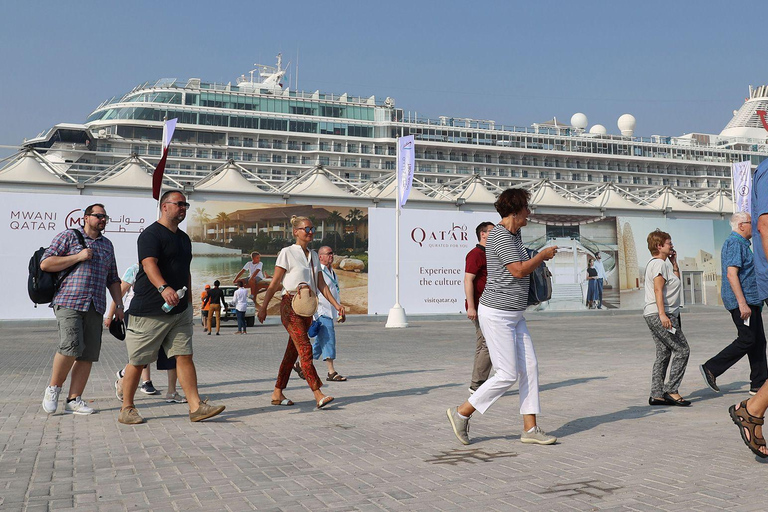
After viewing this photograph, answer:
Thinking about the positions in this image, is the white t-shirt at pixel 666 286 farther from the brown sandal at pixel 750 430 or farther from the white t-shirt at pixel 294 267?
the white t-shirt at pixel 294 267

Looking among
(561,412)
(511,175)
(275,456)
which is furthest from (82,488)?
(511,175)

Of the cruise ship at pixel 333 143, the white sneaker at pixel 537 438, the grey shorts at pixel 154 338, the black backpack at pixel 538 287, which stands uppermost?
the cruise ship at pixel 333 143

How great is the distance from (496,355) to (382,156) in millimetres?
56155

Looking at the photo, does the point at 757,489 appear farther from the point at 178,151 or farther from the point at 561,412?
the point at 178,151

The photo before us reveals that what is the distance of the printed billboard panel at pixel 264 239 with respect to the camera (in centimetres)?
2786

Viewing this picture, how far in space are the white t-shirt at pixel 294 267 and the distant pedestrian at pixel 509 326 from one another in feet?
6.65

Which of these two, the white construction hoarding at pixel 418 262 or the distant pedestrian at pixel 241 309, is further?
the white construction hoarding at pixel 418 262

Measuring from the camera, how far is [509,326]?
485 cm

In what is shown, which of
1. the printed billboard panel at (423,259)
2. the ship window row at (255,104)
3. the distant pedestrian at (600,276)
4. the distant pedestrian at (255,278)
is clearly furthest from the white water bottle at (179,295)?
the ship window row at (255,104)

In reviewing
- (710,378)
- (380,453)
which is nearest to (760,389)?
(380,453)

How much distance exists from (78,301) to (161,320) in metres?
0.87

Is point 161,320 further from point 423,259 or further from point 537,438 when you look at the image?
point 423,259

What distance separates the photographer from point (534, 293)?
5.04m

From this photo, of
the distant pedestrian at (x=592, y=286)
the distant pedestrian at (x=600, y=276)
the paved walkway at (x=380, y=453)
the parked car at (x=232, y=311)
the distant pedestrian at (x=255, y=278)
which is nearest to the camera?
the paved walkway at (x=380, y=453)
